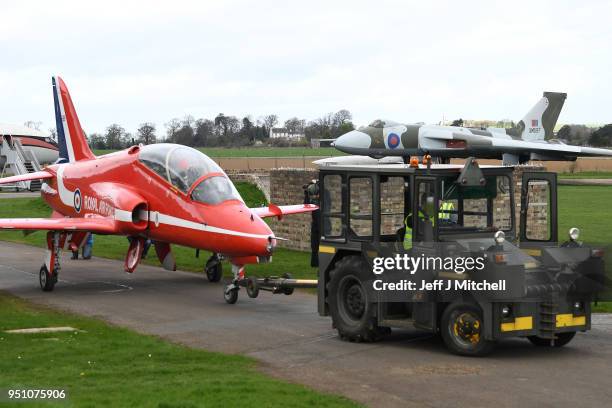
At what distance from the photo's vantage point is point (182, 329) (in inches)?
625

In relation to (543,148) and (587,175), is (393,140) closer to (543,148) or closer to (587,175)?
(543,148)

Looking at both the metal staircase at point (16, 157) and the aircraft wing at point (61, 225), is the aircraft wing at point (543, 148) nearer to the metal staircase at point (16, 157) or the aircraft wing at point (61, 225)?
the aircraft wing at point (61, 225)

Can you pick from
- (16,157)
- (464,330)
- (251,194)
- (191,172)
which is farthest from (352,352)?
(16,157)

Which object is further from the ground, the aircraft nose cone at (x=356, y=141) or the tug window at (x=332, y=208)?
the aircraft nose cone at (x=356, y=141)

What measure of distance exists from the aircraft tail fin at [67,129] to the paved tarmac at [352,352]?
5.48 m

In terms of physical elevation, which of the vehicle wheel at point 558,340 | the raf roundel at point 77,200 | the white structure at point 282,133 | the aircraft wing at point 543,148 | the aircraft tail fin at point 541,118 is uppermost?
the white structure at point 282,133

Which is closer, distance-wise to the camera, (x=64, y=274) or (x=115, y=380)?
(x=115, y=380)

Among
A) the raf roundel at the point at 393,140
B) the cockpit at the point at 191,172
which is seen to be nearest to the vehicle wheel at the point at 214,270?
the cockpit at the point at 191,172

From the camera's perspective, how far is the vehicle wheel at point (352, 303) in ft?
45.9

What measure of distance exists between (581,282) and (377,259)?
2.76 m

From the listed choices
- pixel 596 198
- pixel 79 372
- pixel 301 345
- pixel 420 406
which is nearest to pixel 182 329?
pixel 301 345

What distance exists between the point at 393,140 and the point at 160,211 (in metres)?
25.6

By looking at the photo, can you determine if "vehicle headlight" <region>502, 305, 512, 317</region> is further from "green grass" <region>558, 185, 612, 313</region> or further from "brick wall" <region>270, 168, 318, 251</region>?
"brick wall" <region>270, 168, 318, 251</region>

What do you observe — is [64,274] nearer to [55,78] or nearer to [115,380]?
[55,78]
